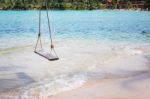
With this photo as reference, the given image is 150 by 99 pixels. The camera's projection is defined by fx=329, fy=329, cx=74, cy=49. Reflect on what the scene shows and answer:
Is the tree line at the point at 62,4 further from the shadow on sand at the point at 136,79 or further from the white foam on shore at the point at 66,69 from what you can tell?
the shadow on sand at the point at 136,79

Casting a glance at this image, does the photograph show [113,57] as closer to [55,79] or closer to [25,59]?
[25,59]

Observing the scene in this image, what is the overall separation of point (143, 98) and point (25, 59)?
819 centimetres

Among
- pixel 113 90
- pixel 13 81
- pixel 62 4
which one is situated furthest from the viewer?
pixel 62 4

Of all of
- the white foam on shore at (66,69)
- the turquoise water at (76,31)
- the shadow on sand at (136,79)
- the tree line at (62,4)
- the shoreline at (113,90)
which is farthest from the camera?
the tree line at (62,4)

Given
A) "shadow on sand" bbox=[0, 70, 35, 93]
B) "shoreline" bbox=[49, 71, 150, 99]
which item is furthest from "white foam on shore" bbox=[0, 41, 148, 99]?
"shoreline" bbox=[49, 71, 150, 99]

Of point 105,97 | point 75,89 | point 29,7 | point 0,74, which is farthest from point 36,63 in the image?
point 29,7

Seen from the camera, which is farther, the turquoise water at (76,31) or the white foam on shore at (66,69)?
the turquoise water at (76,31)

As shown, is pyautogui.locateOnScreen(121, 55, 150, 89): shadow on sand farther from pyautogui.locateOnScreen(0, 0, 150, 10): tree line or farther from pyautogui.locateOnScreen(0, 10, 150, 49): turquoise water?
pyautogui.locateOnScreen(0, 0, 150, 10): tree line

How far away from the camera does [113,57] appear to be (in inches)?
643

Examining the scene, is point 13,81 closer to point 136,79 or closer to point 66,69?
point 66,69

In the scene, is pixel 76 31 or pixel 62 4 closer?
pixel 76 31

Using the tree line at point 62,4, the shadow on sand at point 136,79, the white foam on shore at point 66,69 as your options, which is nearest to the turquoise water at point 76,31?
the white foam on shore at point 66,69

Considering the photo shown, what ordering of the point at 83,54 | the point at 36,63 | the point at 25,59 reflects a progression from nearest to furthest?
the point at 36,63, the point at 25,59, the point at 83,54

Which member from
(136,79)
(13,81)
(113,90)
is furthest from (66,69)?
(113,90)
